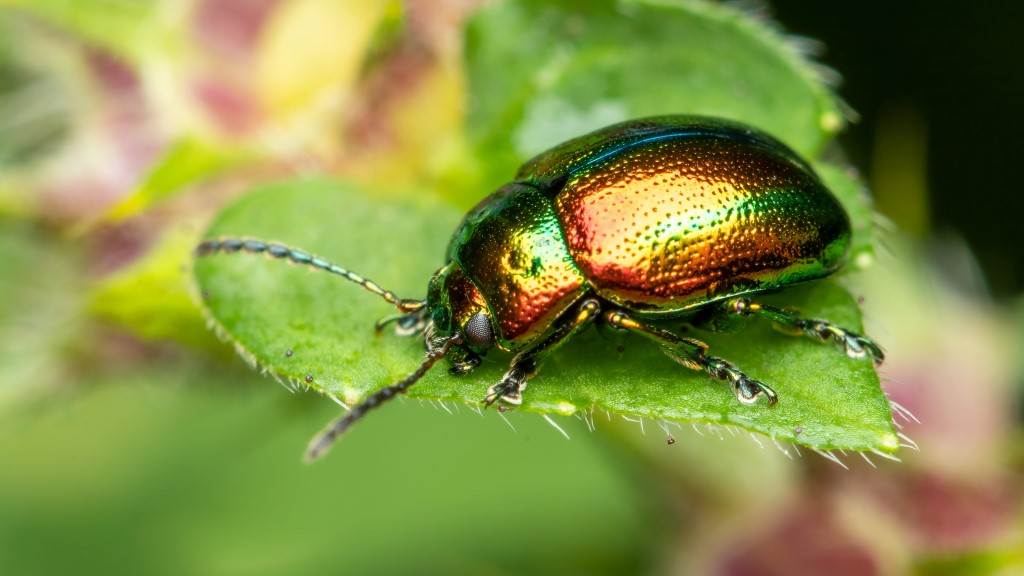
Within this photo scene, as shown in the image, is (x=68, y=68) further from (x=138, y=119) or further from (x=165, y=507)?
(x=165, y=507)

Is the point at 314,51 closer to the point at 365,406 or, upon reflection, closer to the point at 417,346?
the point at 417,346


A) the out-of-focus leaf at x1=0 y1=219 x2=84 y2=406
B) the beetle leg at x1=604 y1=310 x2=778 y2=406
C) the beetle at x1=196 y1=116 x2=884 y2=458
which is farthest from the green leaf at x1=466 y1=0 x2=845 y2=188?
the out-of-focus leaf at x1=0 y1=219 x2=84 y2=406

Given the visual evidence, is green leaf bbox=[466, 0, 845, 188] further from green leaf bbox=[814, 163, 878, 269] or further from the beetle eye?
the beetle eye

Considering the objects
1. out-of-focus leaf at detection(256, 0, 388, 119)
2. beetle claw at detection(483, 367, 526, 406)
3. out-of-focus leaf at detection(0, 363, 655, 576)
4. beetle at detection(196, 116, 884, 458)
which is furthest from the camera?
out-of-focus leaf at detection(0, 363, 655, 576)

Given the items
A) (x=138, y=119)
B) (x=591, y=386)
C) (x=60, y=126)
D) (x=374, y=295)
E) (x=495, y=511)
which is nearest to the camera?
(x=591, y=386)

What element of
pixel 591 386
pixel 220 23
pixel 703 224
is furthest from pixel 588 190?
pixel 220 23

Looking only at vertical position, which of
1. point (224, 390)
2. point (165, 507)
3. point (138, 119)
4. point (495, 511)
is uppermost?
point (138, 119)

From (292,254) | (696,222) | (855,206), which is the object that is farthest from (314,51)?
(855,206)

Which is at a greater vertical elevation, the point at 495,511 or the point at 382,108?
the point at 382,108

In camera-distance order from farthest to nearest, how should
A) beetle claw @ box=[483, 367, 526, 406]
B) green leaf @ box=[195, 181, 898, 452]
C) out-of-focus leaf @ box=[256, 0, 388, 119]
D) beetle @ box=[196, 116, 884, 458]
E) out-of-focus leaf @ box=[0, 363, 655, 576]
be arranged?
out-of-focus leaf @ box=[0, 363, 655, 576], out-of-focus leaf @ box=[256, 0, 388, 119], beetle @ box=[196, 116, 884, 458], beetle claw @ box=[483, 367, 526, 406], green leaf @ box=[195, 181, 898, 452]
